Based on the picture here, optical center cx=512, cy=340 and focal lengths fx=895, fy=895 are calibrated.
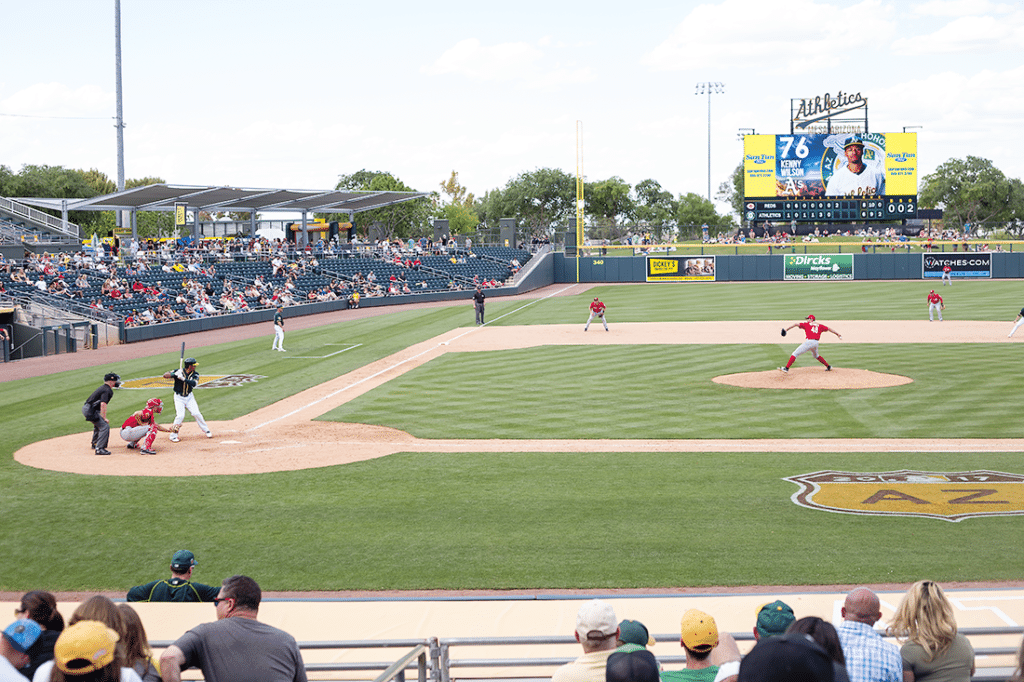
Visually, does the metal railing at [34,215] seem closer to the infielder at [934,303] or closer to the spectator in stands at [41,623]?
the infielder at [934,303]

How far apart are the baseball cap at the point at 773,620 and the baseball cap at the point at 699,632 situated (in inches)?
12.0

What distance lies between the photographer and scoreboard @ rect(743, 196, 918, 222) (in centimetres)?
6750

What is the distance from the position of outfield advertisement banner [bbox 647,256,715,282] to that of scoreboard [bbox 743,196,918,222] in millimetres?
4888

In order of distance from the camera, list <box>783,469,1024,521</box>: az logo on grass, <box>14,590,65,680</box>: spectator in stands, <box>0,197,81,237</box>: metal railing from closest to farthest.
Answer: <box>14,590,65,680</box>: spectator in stands < <box>783,469,1024,521</box>: az logo on grass < <box>0,197,81,237</box>: metal railing

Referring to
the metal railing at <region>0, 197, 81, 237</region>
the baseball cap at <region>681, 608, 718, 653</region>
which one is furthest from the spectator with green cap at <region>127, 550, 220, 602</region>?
the metal railing at <region>0, 197, 81, 237</region>

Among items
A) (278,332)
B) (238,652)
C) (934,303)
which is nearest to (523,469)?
(238,652)

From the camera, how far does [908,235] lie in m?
75.3

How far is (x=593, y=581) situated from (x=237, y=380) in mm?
18545

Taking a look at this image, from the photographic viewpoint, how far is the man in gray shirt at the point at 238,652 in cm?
504

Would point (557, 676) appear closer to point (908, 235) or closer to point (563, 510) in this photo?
point (563, 510)

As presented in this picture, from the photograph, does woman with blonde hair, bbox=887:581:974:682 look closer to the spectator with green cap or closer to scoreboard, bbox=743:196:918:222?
the spectator with green cap

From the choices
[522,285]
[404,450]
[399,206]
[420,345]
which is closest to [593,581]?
[404,450]

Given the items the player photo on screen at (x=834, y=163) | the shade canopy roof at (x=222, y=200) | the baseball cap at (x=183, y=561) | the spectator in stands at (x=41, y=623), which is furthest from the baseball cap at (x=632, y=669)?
the player photo on screen at (x=834, y=163)

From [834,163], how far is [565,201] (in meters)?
47.3
